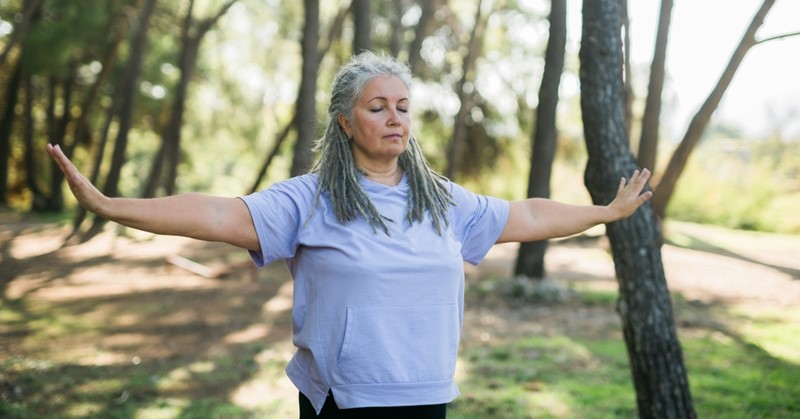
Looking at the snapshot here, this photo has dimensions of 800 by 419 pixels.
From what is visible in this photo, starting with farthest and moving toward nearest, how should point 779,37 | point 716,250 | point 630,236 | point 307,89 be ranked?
point 716,250, point 307,89, point 779,37, point 630,236

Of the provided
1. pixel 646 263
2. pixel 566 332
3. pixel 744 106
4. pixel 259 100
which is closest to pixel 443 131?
pixel 259 100

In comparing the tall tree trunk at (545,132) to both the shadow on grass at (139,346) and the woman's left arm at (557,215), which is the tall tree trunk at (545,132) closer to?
the shadow on grass at (139,346)

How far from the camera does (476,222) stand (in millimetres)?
2951

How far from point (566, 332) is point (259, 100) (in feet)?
77.3

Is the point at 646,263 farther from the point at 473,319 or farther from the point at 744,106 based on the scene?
the point at 744,106

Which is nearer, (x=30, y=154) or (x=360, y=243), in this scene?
(x=360, y=243)

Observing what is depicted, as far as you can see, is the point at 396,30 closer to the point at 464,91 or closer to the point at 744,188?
the point at 464,91

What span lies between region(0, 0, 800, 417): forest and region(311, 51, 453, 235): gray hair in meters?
1.77

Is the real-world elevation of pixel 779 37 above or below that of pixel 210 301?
above

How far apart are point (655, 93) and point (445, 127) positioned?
1273cm

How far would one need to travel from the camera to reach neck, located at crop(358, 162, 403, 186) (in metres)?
2.81

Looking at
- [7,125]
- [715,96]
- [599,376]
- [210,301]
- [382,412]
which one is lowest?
[210,301]

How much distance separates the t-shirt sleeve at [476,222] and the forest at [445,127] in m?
1.55

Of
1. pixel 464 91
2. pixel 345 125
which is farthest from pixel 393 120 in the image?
pixel 464 91
